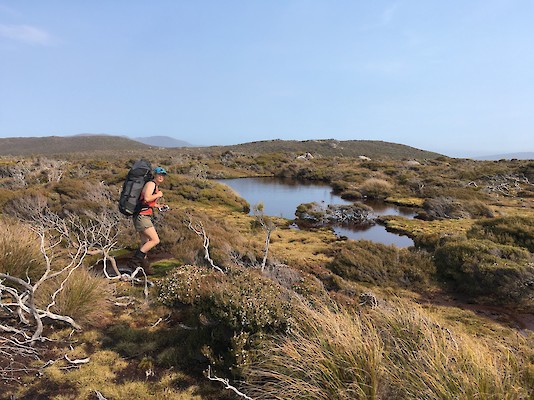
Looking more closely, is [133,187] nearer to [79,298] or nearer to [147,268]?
[79,298]

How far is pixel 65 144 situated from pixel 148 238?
106 metres

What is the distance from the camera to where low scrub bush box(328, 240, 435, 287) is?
31.2 ft

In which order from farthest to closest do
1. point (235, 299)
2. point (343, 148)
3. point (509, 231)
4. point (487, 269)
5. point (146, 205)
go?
point (343, 148), point (509, 231), point (487, 269), point (146, 205), point (235, 299)

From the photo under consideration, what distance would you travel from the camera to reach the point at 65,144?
96.4 metres

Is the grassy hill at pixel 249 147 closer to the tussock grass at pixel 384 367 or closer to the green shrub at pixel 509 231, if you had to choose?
the green shrub at pixel 509 231

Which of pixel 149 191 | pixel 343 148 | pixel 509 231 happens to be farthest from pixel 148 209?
pixel 343 148

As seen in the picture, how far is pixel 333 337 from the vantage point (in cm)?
422

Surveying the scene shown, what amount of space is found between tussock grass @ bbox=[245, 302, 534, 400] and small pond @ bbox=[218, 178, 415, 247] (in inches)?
409

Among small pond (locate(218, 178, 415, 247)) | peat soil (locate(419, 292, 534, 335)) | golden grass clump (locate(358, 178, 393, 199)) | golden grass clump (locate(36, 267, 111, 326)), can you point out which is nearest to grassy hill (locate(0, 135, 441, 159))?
small pond (locate(218, 178, 415, 247))

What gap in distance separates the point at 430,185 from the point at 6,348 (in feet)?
95.2

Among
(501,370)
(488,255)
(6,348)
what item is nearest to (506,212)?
(488,255)

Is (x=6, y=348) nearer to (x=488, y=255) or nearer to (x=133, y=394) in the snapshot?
(x=133, y=394)

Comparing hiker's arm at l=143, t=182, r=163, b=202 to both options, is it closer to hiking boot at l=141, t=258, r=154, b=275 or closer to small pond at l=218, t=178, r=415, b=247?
hiking boot at l=141, t=258, r=154, b=275

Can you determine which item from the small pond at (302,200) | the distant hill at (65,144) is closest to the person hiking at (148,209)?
the small pond at (302,200)
